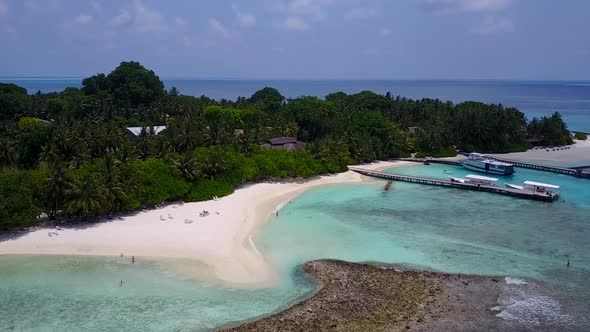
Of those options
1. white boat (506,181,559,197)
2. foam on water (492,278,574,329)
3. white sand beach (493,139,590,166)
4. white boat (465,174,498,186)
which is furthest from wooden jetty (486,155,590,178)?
foam on water (492,278,574,329)

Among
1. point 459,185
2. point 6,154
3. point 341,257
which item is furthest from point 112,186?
point 459,185

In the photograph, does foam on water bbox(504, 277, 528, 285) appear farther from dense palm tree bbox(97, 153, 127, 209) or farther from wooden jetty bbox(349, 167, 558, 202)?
dense palm tree bbox(97, 153, 127, 209)

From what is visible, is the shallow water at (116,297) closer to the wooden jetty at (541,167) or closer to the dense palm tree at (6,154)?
the dense palm tree at (6,154)

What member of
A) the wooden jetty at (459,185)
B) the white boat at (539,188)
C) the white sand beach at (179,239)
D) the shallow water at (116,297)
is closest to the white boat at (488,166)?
the white boat at (539,188)

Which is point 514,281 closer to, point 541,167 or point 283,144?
point 283,144

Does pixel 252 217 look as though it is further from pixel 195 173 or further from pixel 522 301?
pixel 522 301

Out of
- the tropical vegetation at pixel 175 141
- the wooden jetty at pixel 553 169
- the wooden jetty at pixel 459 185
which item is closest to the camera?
the tropical vegetation at pixel 175 141
